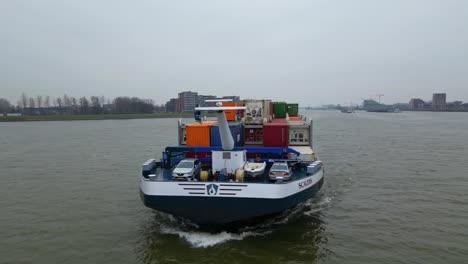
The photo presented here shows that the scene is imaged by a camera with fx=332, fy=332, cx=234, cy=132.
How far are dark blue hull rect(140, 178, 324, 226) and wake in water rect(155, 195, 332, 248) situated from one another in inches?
25.8

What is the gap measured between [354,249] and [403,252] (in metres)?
1.96

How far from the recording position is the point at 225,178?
53.8 ft

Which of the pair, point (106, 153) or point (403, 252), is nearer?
point (403, 252)

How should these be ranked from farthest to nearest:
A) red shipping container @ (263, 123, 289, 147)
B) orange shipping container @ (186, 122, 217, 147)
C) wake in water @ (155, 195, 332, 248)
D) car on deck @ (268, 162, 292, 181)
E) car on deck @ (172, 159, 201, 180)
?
red shipping container @ (263, 123, 289, 147) → orange shipping container @ (186, 122, 217, 147) → car on deck @ (268, 162, 292, 181) → car on deck @ (172, 159, 201, 180) → wake in water @ (155, 195, 332, 248)

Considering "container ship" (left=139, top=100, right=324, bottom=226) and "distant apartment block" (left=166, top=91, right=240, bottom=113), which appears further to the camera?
"distant apartment block" (left=166, top=91, right=240, bottom=113)

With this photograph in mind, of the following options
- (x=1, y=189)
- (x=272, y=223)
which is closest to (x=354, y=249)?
(x=272, y=223)

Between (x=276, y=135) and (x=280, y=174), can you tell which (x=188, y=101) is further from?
(x=280, y=174)

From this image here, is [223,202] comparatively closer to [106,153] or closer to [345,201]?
[345,201]

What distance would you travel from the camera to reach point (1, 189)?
2417 centimetres

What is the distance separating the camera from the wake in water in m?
14.8

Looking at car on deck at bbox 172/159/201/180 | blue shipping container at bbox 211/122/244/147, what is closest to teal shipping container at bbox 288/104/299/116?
blue shipping container at bbox 211/122/244/147

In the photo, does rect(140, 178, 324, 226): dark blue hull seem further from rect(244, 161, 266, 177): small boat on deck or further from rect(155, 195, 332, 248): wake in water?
rect(244, 161, 266, 177): small boat on deck

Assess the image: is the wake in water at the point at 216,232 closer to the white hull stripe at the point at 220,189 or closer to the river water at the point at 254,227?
the river water at the point at 254,227

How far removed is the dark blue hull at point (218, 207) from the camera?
14484 mm
